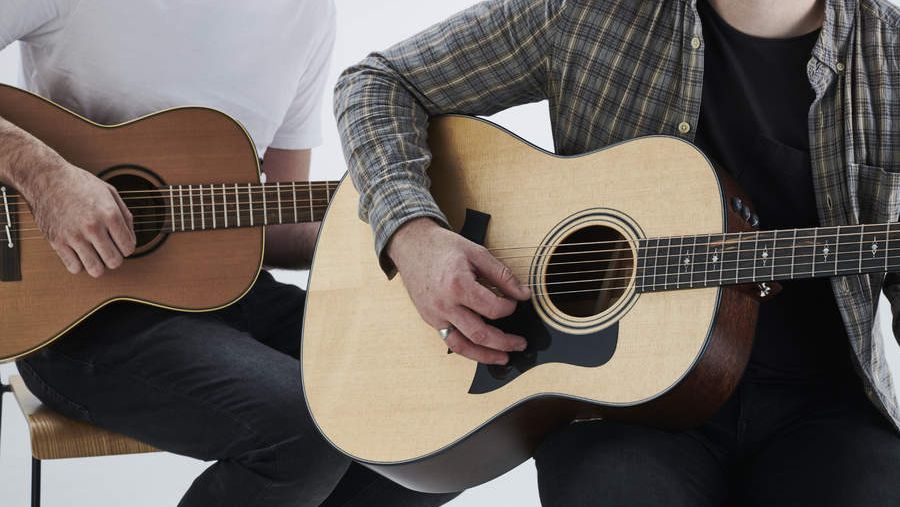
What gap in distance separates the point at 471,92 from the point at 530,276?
358 mm

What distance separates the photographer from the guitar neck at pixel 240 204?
1823 mm

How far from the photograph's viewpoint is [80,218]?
1695 millimetres

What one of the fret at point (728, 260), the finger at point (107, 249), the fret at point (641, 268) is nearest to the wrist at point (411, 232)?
the fret at point (641, 268)

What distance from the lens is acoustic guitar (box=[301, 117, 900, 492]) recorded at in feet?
4.13

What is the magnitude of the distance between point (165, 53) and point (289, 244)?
443 mm

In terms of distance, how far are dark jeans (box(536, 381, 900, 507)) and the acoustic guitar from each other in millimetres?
44

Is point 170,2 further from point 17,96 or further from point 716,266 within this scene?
point 716,266

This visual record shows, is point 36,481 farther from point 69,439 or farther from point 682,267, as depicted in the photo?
point 682,267

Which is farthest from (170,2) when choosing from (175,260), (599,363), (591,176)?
(599,363)

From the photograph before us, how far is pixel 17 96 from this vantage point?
1.81 meters

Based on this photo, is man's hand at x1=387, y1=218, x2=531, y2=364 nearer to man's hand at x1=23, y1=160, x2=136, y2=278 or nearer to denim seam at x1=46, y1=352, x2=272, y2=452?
denim seam at x1=46, y1=352, x2=272, y2=452

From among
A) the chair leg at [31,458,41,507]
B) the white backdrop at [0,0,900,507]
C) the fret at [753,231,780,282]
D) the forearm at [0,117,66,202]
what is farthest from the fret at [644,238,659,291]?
the white backdrop at [0,0,900,507]

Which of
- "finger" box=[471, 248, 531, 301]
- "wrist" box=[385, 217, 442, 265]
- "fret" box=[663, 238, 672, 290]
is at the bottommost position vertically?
"finger" box=[471, 248, 531, 301]

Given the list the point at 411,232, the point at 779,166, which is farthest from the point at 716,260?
the point at 411,232
